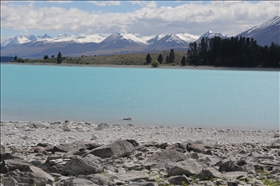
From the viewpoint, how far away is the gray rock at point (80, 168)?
940cm

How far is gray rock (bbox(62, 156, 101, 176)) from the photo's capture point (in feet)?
30.8

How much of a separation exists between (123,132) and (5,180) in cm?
1211

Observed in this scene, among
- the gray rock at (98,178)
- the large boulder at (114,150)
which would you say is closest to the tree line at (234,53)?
the large boulder at (114,150)

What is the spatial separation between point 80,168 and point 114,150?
2166 mm

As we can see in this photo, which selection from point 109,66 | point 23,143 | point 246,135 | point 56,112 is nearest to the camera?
point 23,143

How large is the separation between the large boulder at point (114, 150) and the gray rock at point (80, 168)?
1.73 m

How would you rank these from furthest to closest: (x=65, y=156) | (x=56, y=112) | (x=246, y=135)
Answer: (x=56, y=112) < (x=246, y=135) < (x=65, y=156)

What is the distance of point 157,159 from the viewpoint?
1070cm

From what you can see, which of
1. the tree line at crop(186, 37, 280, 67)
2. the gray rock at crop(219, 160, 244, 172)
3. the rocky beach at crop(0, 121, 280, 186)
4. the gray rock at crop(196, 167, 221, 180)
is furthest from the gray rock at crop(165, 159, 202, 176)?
the tree line at crop(186, 37, 280, 67)

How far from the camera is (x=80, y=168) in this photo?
30.9 feet

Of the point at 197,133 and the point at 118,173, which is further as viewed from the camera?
the point at 197,133

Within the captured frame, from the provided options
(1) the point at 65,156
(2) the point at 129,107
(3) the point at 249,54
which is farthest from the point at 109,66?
(1) the point at 65,156

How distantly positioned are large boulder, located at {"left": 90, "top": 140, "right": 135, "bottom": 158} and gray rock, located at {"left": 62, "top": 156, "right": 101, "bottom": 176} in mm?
1728

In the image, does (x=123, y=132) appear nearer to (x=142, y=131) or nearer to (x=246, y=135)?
(x=142, y=131)
